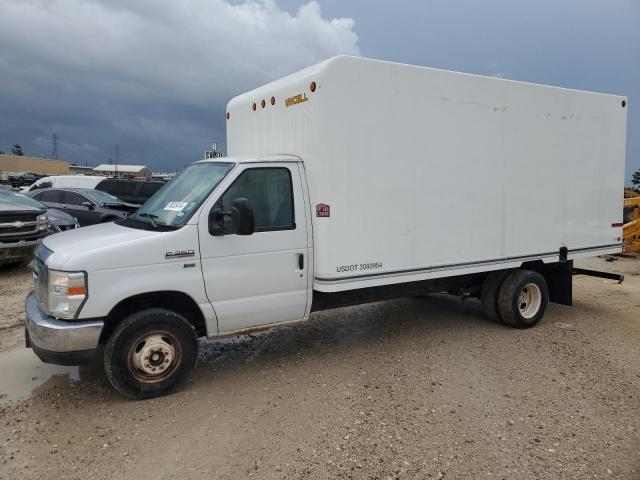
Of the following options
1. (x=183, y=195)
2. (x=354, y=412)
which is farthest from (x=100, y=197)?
(x=354, y=412)

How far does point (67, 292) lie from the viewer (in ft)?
13.9

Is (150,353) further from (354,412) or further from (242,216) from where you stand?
(354,412)

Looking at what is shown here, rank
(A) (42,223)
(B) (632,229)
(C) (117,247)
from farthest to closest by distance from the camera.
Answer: (B) (632,229), (A) (42,223), (C) (117,247)

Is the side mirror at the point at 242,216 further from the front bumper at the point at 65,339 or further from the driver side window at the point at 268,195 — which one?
the front bumper at the point at 65,339

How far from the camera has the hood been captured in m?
4.29

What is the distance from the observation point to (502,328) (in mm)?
7090

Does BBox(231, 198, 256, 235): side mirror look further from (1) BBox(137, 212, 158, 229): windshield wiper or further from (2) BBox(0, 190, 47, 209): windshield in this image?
(2) BBox(0, 190, 47, 209): windshield

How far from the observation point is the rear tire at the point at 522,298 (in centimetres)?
682

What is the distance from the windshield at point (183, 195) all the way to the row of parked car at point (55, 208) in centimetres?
624

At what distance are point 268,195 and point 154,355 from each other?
186 cm

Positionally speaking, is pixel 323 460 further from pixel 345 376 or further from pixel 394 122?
pixel 394 122

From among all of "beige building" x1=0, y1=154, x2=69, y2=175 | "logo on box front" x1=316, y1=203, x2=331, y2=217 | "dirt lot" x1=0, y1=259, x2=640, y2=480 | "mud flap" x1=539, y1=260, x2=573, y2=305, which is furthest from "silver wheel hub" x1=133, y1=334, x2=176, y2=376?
"beige building" x1=0, y1=154, x2=69, y2=175

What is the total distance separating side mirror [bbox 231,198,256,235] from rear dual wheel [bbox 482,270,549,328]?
12.7 feet

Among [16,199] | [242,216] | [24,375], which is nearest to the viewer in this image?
[242,216]
